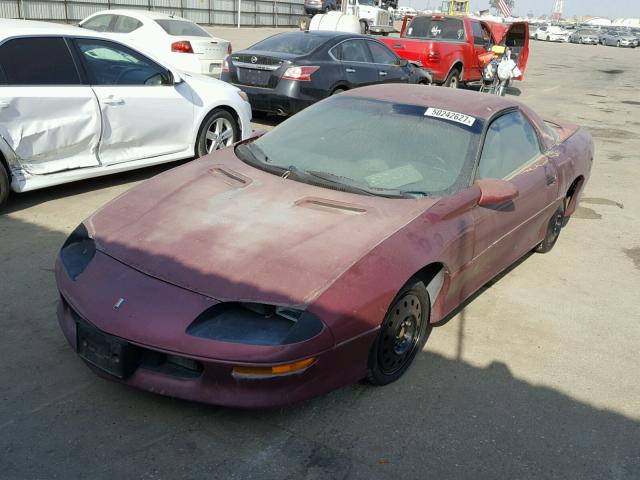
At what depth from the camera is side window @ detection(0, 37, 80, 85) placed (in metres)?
5.32

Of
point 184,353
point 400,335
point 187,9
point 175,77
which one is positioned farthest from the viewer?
point 187,9

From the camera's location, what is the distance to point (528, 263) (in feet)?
17.3

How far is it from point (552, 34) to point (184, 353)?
58.9 meters

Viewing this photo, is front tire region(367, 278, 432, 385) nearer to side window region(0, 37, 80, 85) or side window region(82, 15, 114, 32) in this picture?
side window region(0, 37, 80, 85)

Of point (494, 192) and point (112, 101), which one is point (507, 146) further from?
point (112, 101)

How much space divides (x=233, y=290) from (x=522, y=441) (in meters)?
1.55

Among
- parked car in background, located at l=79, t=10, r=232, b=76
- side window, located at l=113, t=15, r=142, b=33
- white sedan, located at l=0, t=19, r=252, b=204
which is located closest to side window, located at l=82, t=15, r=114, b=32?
parked car in background, located at l=79, t=10, r=232, b=76

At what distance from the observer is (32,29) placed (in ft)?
18.2

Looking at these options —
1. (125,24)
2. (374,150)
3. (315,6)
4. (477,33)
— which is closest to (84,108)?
(374,150)

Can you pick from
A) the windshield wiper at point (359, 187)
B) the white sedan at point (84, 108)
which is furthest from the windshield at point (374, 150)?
the white sedan at point (84, 108)

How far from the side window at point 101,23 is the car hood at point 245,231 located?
10.2m

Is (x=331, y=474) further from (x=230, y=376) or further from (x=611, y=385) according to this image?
(x=611, y=385)

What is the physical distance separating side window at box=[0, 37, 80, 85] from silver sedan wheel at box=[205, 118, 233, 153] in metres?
1.76

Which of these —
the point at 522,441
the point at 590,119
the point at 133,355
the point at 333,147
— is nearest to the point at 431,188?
the point at 333,147
